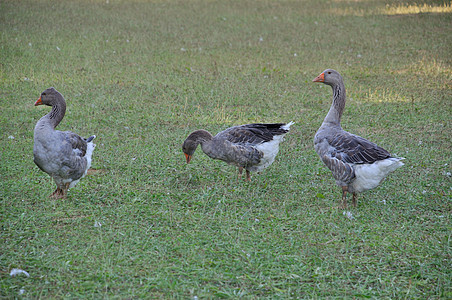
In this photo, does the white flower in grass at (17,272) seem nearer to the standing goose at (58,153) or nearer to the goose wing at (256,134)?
the standing goose at (58,153)

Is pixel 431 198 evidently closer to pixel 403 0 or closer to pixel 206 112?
pixel 206 112

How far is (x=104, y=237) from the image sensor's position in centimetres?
509

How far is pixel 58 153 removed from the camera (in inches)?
224

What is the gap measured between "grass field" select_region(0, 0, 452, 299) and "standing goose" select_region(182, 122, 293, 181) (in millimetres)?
406

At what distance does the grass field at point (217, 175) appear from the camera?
449 centimetres

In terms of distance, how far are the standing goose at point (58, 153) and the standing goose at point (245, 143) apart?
1.59 metres

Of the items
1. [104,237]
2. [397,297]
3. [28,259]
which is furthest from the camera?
[104,237]

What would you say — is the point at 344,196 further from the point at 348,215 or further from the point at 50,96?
the point at 50,96

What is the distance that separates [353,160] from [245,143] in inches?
65.7

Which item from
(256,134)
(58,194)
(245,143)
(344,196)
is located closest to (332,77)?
(256,134)

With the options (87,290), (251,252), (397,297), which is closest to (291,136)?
(251,252)

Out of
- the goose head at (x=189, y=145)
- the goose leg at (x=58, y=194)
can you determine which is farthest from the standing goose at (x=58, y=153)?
the goose head at (x=189, y=145)

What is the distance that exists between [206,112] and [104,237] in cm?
512

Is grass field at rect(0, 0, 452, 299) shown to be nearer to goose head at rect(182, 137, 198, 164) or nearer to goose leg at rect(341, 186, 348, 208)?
goose leg at rect(341, 186, 348, 208)
